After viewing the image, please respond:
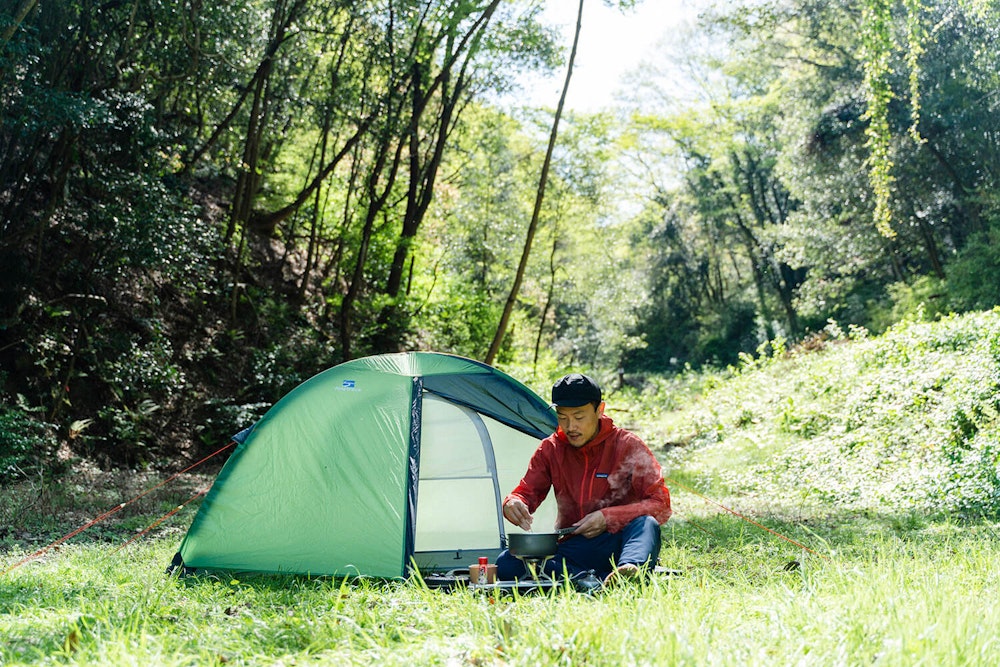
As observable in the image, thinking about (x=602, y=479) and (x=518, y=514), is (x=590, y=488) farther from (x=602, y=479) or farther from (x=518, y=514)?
(x=518, y=514)

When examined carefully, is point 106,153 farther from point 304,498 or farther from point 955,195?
point 955,195

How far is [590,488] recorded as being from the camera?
4.05 metres

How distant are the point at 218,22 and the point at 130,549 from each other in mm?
6689

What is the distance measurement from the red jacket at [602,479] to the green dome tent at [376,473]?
1.04 metres

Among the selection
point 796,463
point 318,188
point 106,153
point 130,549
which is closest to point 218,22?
point 106,153

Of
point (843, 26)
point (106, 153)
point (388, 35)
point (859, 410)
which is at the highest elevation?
point (843, 26)

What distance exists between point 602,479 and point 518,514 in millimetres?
448

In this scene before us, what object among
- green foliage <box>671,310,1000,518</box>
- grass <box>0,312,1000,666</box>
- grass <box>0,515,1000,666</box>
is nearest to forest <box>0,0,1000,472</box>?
green foliage <box>671,310,1000,518</box>

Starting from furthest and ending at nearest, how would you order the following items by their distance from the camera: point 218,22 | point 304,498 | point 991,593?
point 218,22
point 304,498
point 991,593

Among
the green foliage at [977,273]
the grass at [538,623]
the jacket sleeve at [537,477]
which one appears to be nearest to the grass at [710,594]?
the grass at [538,623]

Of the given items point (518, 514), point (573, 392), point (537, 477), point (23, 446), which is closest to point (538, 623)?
point (518, 514)

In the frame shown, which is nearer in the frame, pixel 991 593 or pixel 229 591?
pixel 991 593

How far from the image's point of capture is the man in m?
3.83

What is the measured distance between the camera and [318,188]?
14234 mm
